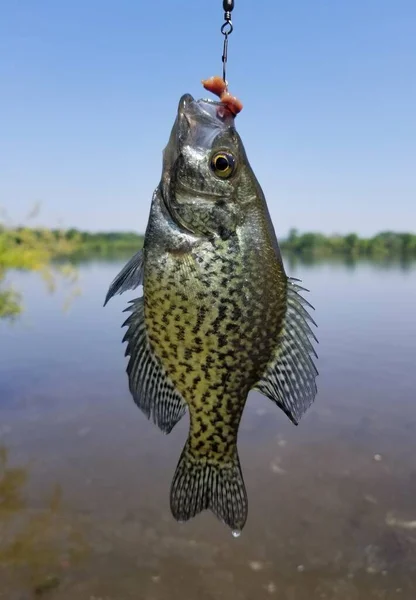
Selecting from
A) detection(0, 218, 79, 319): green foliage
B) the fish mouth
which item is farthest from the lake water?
the fish mouth

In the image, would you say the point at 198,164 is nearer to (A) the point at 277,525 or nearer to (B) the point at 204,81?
(B) the point at 204,81

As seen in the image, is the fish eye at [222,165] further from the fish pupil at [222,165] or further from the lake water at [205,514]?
the lake water at [205,514]

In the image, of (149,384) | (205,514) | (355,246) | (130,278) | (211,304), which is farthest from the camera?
(355,246)

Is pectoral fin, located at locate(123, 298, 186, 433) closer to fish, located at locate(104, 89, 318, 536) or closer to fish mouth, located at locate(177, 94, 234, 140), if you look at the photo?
fish, located at locate(104, 89, 318, 536)

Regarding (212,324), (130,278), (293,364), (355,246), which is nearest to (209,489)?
(293,364)

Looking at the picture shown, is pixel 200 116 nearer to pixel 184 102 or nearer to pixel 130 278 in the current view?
pixel 184 102

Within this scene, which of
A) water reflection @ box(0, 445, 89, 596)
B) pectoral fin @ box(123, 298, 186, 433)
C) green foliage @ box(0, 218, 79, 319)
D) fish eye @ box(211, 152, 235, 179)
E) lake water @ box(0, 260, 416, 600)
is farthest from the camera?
green foliage @ box(0, 218, 79, 319)

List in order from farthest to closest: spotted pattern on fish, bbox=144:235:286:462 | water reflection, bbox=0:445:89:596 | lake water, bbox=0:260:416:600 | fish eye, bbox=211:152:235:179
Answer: water reflection, bbox=0:445:89:596, lake water, bbox=0:260:416:600, fish eye, bbox=211:152:235:179, spotted pattern on fish, bbox=144:235:286:462

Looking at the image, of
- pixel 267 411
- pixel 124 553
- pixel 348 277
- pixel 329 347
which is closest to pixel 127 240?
pixel 348 277
